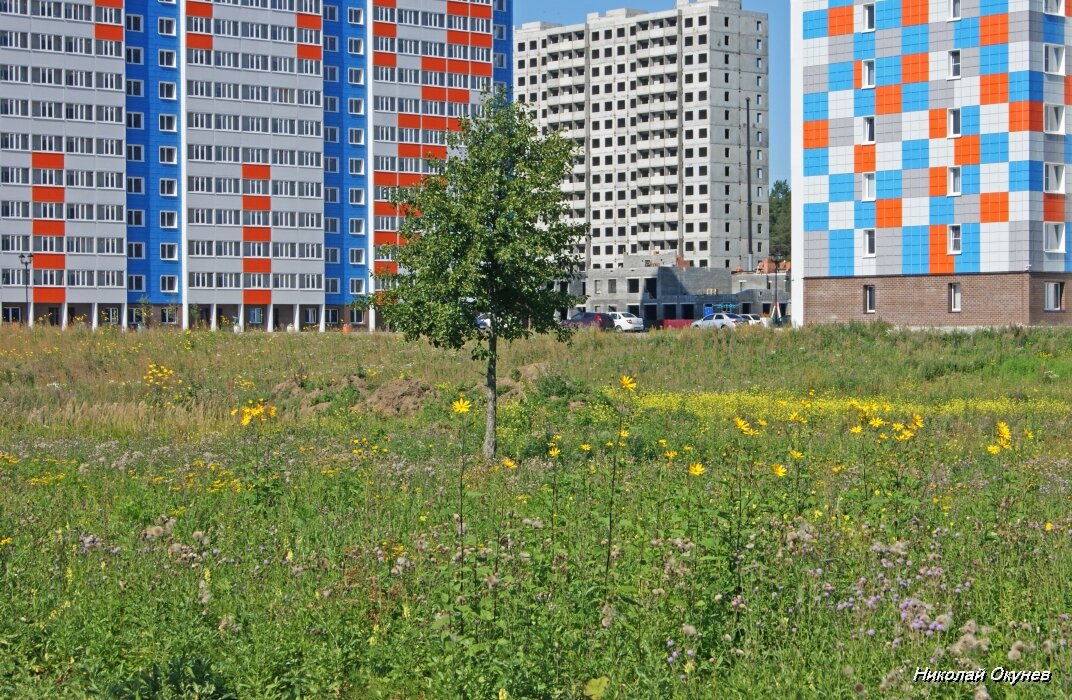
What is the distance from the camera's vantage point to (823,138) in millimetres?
66375

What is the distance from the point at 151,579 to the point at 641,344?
34834 millimetres

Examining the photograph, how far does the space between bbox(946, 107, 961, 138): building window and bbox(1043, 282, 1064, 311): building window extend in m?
9.20

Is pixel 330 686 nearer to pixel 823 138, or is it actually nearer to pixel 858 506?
pixel 858 506

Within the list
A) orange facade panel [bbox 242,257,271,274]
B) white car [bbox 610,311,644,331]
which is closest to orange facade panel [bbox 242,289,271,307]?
orange facade panel [bbox 242,257,271,274]

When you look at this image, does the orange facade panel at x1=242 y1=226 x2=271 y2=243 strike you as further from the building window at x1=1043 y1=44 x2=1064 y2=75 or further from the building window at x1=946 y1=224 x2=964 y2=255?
the building window at x1=1043 y1=44 x2=1064 y2=75

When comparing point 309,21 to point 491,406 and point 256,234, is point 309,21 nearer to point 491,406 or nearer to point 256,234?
point 256,234

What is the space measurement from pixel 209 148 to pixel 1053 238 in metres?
68.9

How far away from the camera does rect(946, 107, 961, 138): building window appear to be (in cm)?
6250

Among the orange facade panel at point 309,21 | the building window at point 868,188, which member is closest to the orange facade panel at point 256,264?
the orange facade panel at point 309,21

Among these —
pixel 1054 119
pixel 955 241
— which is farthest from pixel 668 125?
pixel 1054 119

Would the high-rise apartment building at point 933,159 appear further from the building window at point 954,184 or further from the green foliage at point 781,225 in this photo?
the green foliage at point 781,225

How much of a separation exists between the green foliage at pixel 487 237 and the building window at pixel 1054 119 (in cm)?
4877

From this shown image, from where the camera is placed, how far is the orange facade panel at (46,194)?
97.9 meters

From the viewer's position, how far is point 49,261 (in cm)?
9762
